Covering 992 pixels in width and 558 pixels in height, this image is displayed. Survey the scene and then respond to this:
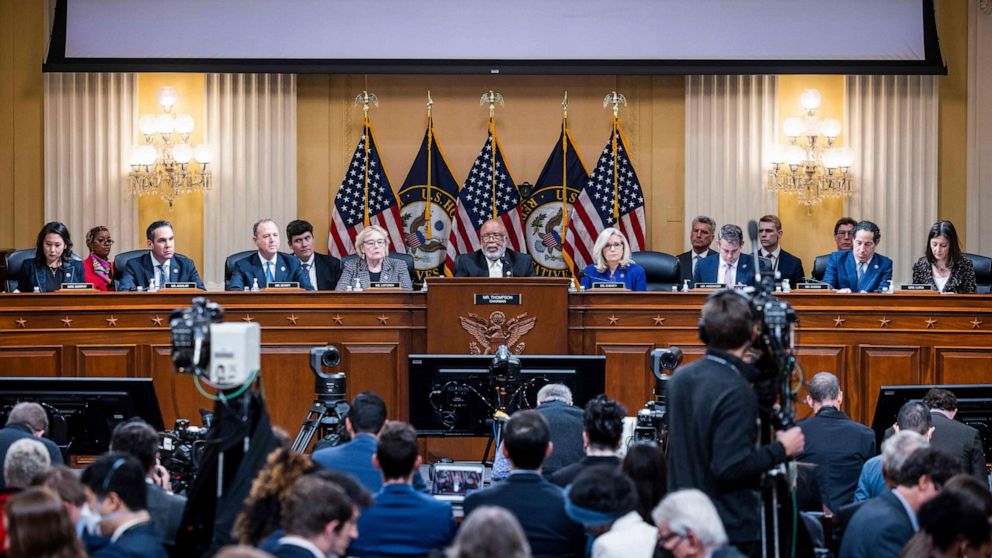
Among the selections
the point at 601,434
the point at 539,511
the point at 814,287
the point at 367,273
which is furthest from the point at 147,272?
the point at 539,511

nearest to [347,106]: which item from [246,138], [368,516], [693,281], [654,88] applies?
[246,138]

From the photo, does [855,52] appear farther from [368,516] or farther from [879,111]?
[368,516]

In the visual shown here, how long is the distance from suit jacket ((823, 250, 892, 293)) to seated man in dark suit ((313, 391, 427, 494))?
5.71 metres

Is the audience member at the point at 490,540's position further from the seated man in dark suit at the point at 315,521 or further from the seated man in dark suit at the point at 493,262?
the seated man in dark suit at the point at 493,262

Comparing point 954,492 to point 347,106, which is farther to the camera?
point 347,106

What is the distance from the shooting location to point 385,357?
9.99m

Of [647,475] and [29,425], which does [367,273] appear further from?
[647,475]

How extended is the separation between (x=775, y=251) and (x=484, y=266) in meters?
3.08

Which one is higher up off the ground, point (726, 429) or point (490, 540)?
point (726, 429)

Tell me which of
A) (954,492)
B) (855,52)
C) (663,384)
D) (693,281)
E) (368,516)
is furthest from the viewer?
(855,52)

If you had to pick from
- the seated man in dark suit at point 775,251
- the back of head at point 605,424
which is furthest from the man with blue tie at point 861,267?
the back of head at point 605,424

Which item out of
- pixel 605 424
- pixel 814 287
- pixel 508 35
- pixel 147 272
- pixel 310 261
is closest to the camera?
pixel 605 424

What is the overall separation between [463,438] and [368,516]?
177 inches

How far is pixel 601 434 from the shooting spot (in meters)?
5.98
